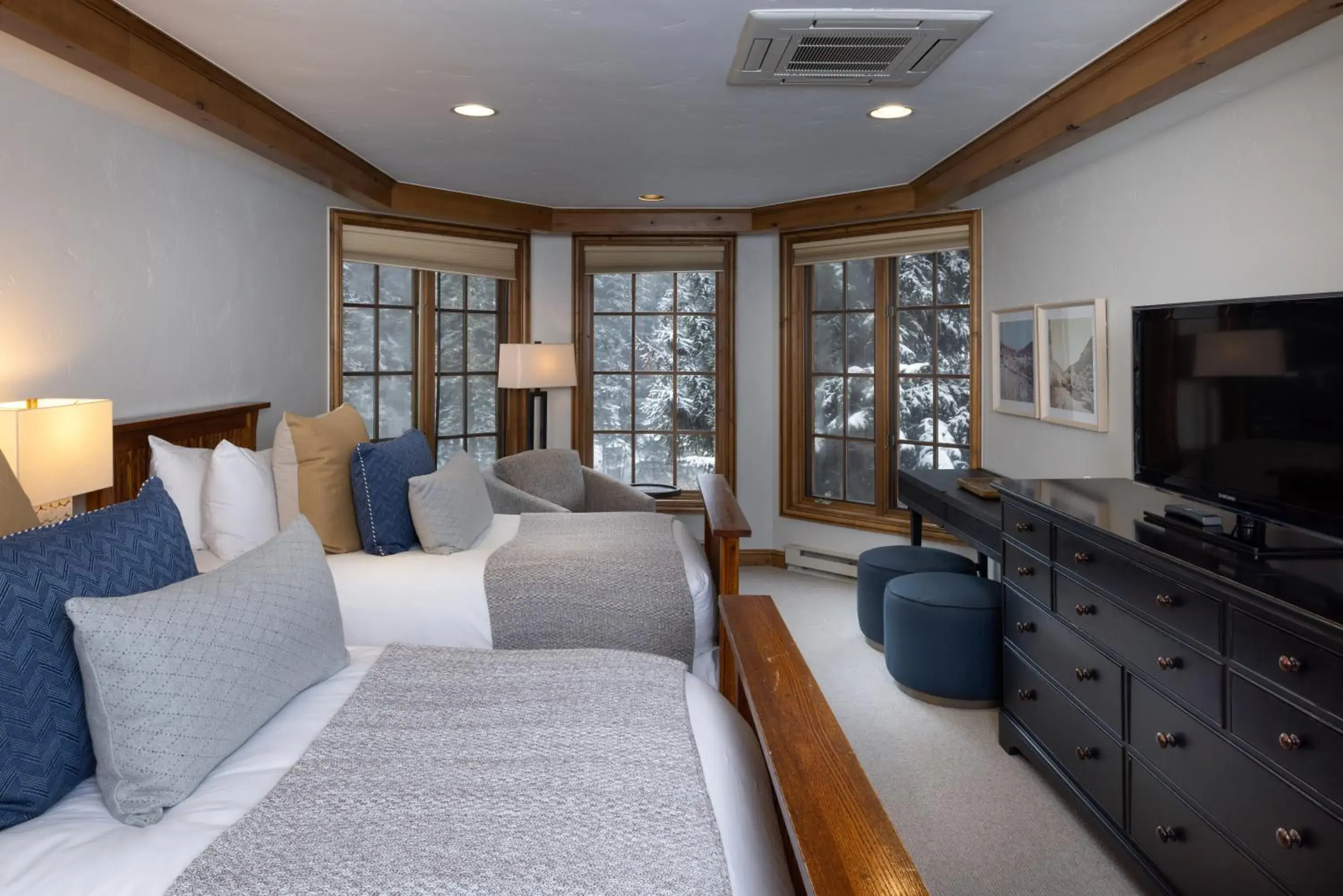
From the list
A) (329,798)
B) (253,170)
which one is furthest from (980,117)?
(329,798)

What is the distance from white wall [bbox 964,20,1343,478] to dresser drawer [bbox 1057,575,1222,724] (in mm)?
1040

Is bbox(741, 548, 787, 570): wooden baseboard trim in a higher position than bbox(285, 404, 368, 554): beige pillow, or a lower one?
lower

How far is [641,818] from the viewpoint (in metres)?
1.32

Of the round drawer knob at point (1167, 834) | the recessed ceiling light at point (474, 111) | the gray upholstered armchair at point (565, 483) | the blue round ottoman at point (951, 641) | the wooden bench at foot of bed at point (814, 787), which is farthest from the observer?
the gray upholstered armchair at point (565, 483)

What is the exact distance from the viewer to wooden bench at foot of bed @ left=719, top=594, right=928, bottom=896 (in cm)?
105

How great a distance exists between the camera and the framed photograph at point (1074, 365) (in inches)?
150

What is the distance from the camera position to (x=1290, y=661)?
6.00 ft

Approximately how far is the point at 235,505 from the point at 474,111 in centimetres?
167

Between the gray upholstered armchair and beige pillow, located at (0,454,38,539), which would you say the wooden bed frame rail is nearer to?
the gray upholstered armchair

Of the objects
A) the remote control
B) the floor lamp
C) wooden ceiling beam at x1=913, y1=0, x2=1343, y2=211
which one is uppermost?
wooden ceiling beam at x1=913, y1=0, x2=1343, y2=211

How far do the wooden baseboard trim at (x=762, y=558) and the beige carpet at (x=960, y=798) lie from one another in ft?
6.07

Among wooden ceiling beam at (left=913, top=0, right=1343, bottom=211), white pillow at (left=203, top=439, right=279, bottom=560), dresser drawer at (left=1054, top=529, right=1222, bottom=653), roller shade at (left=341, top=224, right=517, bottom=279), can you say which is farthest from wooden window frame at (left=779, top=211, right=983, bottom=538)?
white pillow at (left=203, top=439, right=279, bottom=560)

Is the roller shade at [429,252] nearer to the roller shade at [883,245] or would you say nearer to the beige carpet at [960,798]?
the roller shade at [883,245]

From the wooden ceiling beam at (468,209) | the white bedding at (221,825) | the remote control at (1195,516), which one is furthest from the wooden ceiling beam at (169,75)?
the remote control at (1195,516)
